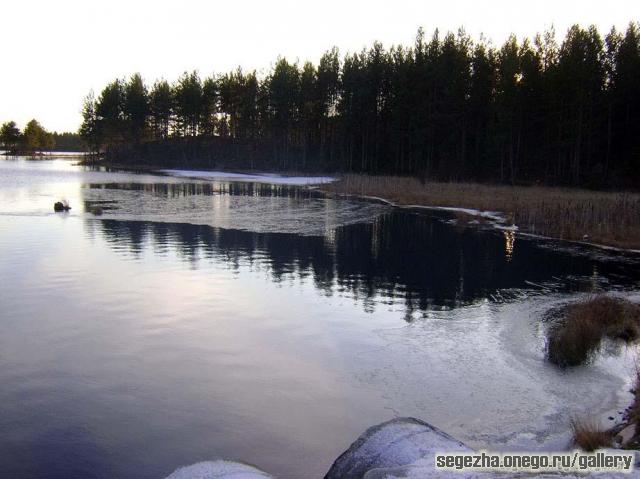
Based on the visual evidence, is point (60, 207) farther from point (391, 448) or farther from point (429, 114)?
point (429, 114)

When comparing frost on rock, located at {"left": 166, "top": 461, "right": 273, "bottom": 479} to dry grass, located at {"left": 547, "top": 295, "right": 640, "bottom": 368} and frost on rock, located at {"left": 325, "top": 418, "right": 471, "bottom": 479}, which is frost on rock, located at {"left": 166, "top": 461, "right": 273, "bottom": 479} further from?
dry grass, located at {"left": 547, "top": 295, "right": 640, "bottom": 368}

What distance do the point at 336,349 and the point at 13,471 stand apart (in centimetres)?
653

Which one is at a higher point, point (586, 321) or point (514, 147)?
point (514, 147)

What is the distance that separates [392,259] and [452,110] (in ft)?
175

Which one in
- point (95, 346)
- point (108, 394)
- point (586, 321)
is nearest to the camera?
point (108, 394)

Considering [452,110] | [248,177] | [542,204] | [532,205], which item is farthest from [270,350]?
[248,177]

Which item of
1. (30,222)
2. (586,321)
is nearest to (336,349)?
(586,321)

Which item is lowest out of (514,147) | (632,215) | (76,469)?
(76,469)

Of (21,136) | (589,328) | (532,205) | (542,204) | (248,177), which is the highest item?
(21,136)

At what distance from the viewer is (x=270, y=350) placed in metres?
11.7

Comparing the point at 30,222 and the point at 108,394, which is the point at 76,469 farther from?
the point at 30,222

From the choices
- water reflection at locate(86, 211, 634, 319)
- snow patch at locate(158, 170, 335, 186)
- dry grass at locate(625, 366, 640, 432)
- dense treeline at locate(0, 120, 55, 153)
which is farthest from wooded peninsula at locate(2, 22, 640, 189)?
dense treeline at locate(0, 120, 55, 153)

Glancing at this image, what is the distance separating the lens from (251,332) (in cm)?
1291

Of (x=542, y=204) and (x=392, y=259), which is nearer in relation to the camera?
(x=392, y=259)
